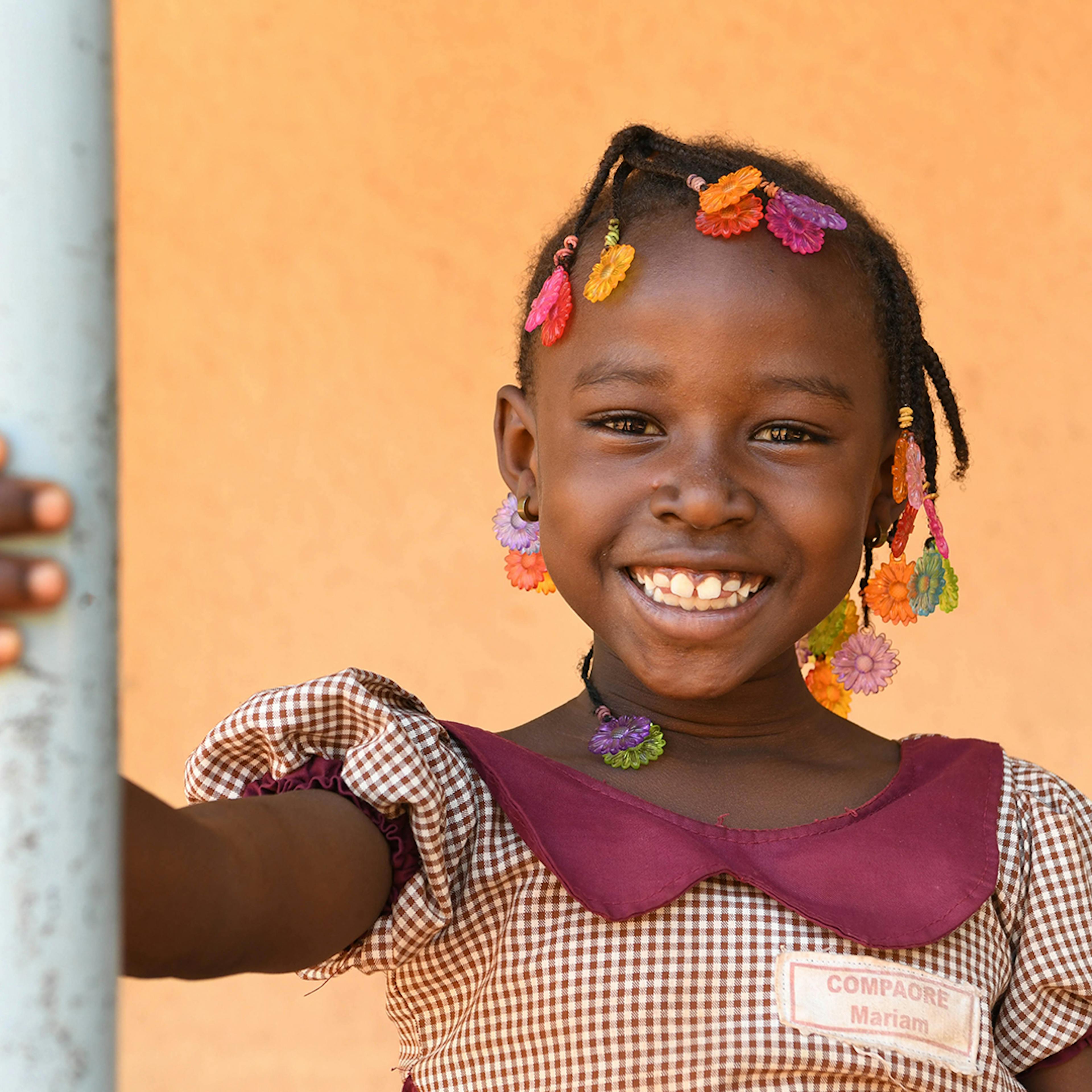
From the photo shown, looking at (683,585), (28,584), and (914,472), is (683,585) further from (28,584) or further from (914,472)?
(28,584)

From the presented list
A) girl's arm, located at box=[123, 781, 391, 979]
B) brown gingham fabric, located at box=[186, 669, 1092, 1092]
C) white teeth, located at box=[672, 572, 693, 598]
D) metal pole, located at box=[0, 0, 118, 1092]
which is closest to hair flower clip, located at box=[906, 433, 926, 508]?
white teeth, located at box=[672, 572, 693, 598]

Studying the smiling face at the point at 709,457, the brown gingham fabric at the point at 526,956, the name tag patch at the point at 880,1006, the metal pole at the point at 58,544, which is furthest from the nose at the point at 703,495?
the metal pole at the point at 58,544

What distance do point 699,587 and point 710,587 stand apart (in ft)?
0.03

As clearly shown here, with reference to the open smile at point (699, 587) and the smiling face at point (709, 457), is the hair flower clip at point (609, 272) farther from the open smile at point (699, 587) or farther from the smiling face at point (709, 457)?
the open smile at point (699, 587)

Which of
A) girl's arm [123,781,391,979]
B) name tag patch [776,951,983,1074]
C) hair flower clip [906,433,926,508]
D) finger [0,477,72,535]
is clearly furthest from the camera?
hair flower clip [906,433,926,508]

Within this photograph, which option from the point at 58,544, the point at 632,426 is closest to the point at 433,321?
the point at 632,426

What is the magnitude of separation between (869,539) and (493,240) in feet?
5.22

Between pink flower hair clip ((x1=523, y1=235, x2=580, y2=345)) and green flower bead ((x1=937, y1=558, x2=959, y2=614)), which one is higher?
pink flower hair clip ((x1=523, y1=235, x2=580, y2=345))

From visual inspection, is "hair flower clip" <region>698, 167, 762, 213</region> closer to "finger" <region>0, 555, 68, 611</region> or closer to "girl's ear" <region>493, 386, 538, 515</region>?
"girl's ear" <region>493, 386, 538, 515</region>

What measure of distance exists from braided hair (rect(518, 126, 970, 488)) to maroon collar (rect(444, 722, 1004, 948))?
1.52ft

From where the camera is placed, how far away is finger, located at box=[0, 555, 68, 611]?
0.68 meters

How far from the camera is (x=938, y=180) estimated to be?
346cm

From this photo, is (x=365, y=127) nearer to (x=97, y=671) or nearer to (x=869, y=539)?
(x=869, y=539)

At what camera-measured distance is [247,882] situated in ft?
3.83
